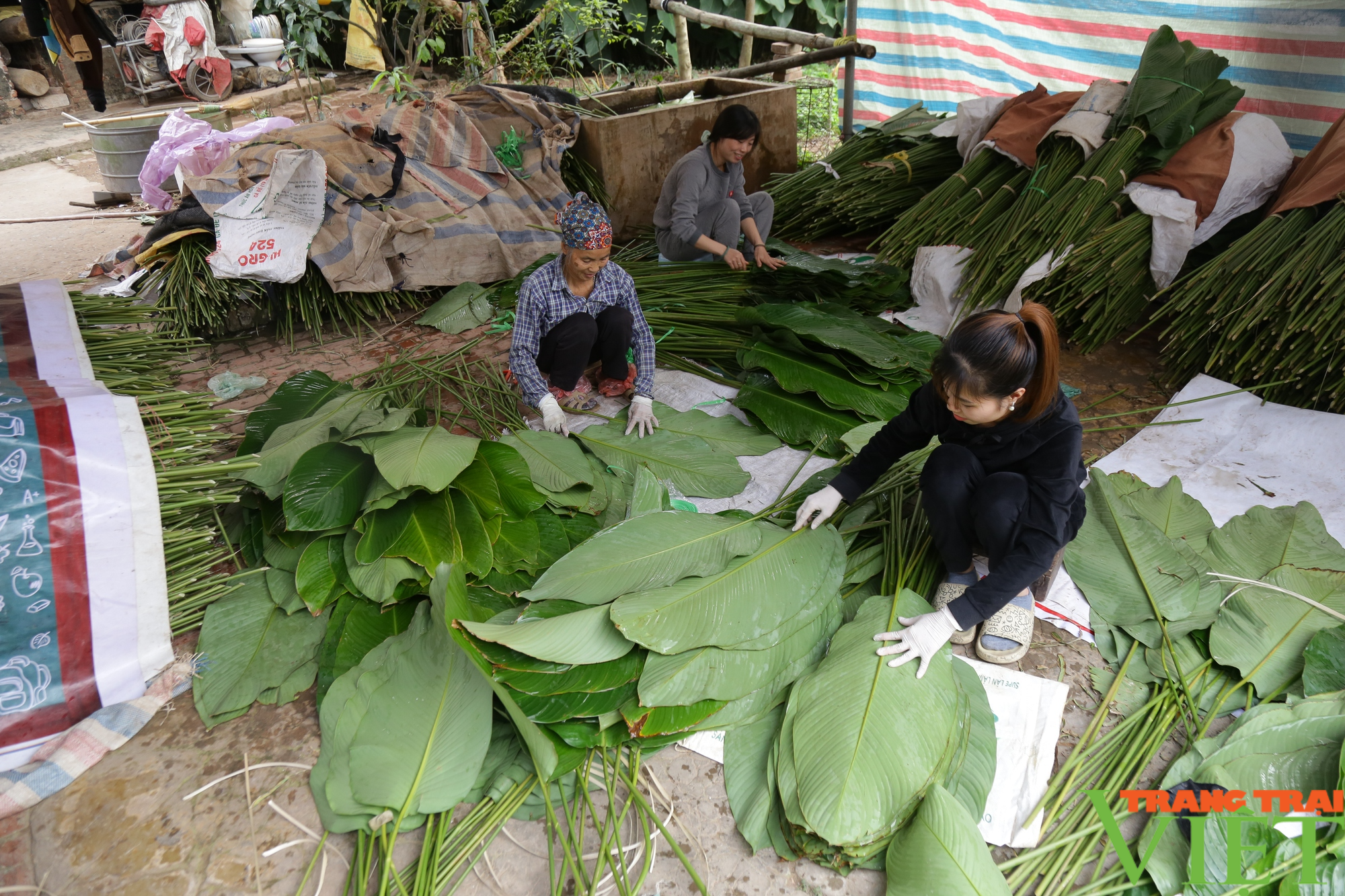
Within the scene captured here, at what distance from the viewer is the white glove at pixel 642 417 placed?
2.30 m

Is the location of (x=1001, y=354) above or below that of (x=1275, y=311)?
above

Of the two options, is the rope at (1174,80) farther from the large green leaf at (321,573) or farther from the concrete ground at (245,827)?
the large green leaf at (321,573)

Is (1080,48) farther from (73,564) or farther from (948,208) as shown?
(73,564)

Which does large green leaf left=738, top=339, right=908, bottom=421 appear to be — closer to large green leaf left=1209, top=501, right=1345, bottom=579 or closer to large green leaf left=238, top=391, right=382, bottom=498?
large green leaf left=1209, top=501, right=1345, bottom=579

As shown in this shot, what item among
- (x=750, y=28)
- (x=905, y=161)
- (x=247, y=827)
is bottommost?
(x=247, y=827)

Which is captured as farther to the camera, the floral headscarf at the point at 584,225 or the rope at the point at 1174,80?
the rope at the point at 1174,80

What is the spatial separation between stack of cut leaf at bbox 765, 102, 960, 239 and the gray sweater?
0.53 meters

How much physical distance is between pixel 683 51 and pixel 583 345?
4004 millimetres

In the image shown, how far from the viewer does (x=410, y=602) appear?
1.71 meters

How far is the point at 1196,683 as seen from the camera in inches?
60.7

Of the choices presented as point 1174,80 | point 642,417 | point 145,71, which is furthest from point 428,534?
point 145,71

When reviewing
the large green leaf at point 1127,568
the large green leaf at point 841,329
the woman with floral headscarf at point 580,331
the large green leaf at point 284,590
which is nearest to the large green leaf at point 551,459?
the woman with floral headscarf at point 580,331

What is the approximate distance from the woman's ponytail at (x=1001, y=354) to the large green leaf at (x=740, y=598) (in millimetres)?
484

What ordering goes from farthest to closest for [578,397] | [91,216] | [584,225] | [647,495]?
[91,216], [578,397], [584,225], [647,495]
